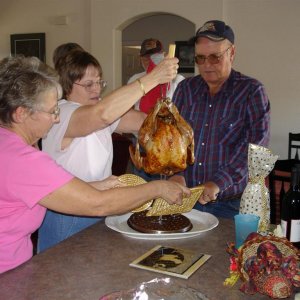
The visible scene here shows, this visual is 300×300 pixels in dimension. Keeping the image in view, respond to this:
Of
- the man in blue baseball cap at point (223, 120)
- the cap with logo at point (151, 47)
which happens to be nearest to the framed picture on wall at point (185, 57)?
the cap with logo at point (151, 47)

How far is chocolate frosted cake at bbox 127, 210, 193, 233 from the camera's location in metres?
1.45

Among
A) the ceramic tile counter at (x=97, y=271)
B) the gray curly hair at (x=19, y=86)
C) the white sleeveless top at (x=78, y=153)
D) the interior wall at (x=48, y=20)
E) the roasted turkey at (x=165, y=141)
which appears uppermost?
the interior wall at (x=48, y=20)

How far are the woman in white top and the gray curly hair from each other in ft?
0.99

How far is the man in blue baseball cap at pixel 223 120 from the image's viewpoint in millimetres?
1833

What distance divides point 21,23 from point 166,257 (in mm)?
6191

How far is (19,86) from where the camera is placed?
1.31 m

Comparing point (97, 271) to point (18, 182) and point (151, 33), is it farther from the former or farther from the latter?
point (151, 33)

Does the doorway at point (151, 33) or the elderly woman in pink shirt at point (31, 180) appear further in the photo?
the doorway at point (151, 33)

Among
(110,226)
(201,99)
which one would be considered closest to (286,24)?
(201,99)

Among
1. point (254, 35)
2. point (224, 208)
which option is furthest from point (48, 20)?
point (224, 208)

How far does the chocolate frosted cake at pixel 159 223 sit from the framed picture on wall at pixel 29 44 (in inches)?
212

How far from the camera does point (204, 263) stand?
123cm

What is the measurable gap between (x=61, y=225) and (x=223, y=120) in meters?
0.84

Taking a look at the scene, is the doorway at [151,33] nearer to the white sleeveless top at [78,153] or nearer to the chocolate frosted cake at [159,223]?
the white sleeveless top at [78,153]
